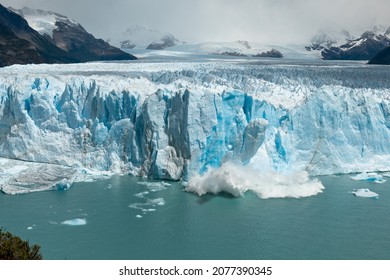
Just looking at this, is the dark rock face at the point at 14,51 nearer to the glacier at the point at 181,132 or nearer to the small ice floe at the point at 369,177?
the glacier at the point at 181,132

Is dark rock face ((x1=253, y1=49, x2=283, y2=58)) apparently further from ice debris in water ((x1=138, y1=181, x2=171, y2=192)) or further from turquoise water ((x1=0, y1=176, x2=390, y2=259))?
ice debris in water ((x1=138, y1=181, x2=171, y2=192))

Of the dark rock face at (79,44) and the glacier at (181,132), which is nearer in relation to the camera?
the glacier at (181,132)

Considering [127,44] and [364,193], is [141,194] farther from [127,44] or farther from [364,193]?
[127,44]

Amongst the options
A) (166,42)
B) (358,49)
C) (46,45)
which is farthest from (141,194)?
(166,42)

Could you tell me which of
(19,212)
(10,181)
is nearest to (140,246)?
(19,212)

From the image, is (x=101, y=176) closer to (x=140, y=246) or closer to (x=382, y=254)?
(x=140, y=246)

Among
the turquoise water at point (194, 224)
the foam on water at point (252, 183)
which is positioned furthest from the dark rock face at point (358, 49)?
the turquoise water at point (194, 224)
